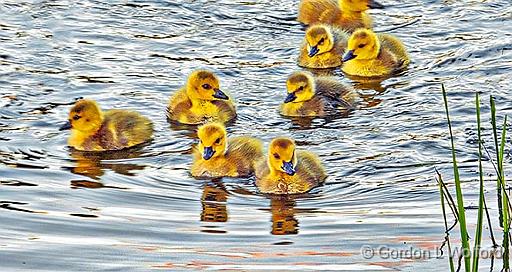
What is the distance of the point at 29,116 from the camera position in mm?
6418

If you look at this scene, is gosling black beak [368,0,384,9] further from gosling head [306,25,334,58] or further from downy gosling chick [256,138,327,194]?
downy gosling chick [256,138,327,194]

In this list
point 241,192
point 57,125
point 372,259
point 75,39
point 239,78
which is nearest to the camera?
point 372,259

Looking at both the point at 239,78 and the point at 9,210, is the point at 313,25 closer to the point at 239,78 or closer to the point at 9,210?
the point at 239,78

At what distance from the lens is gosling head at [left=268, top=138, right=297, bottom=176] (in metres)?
5.46

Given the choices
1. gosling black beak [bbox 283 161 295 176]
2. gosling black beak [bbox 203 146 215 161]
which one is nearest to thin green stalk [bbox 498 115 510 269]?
gosling black beak [bbox 283 161 295 176]

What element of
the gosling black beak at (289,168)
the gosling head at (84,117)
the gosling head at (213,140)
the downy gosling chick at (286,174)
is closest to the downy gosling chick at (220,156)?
the gosling head at (213,140)

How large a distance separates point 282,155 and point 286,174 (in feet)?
0.28

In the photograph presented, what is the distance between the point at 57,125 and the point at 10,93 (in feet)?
1.62

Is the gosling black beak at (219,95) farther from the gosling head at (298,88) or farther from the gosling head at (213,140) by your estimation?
the gosling head at (213,140)

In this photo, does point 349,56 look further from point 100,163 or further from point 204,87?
point 100,163

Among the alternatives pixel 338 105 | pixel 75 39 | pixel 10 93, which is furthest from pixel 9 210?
pixel 75 39

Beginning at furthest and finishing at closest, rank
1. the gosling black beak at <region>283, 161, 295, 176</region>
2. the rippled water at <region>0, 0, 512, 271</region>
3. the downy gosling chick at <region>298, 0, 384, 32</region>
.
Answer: the downy gosling chick at <region>298, 0, 384, 32</region>, the gosling black beak at <region>283, 161, 295, 176</region>, the rippled water at <region>0, 0, 512, 271</region>

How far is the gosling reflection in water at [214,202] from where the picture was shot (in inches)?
194

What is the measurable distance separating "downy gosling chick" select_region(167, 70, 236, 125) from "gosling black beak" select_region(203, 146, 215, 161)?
33.1 inches
